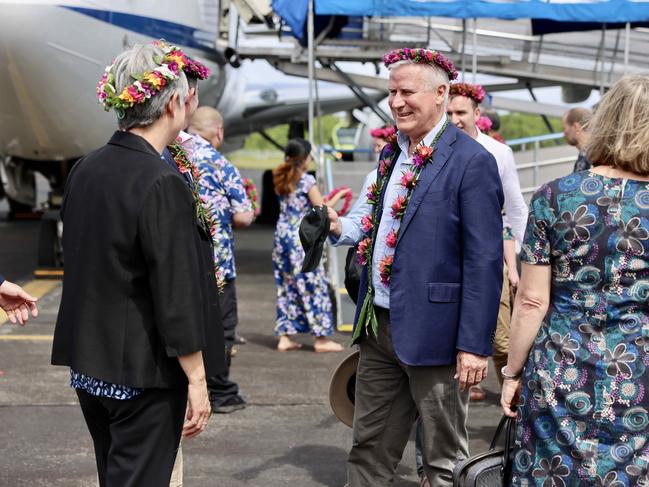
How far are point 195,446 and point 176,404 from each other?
252cm

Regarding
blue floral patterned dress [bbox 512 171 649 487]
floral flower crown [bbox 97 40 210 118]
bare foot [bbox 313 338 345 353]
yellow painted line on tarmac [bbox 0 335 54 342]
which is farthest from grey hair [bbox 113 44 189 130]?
yellow painted line on tarmac [bbox 0 335 54 342]

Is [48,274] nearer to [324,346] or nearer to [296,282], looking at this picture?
[296,282]

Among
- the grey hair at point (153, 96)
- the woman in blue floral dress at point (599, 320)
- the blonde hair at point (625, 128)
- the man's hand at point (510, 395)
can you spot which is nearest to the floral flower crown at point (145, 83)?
the grey hair at point (153, 96)

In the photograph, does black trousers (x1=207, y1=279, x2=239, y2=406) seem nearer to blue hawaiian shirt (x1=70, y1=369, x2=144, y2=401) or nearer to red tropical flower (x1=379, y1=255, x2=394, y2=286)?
red tropical flower (x1=379, y1=255, x2=394, y2=286)

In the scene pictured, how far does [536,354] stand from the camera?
9.32 feet

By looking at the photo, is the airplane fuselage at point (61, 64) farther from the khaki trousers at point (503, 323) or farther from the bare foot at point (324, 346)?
the khaki trousers at point (503, 323)

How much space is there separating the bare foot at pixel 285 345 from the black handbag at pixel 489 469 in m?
4.79

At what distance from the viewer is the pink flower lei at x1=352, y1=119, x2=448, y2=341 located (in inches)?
142

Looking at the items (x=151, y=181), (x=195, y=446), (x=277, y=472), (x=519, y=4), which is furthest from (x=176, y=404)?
(x=519, y=4)

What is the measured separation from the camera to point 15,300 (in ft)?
11.7

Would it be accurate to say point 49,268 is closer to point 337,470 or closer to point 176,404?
point 337,470

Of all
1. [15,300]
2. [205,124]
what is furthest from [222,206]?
[15,300]

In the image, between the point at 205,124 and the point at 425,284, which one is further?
the point at 205,124

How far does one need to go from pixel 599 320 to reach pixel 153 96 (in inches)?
57.3
